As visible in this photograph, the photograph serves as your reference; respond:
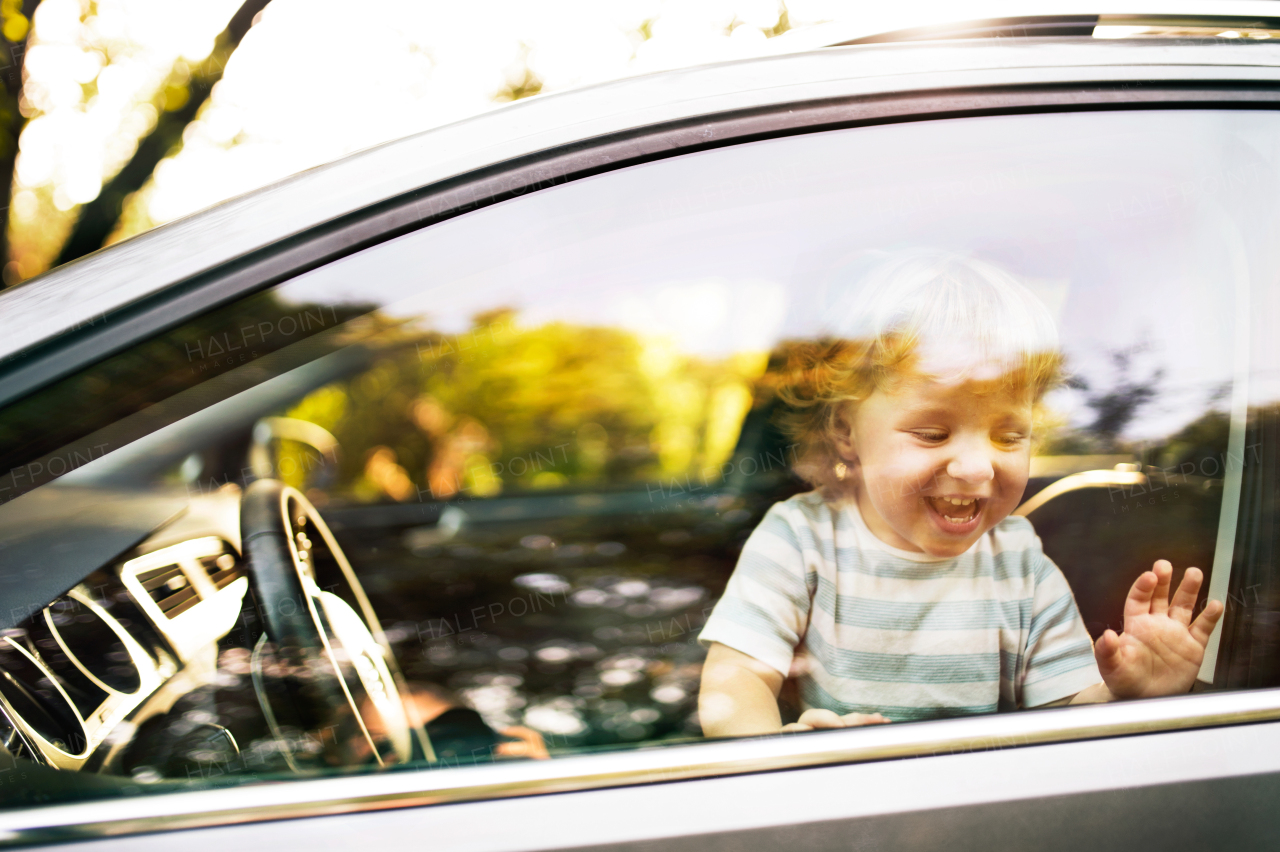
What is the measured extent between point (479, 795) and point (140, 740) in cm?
46

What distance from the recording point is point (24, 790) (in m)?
0.89

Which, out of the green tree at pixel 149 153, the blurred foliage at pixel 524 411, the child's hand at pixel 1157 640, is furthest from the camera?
the green tree at pixel 149 153

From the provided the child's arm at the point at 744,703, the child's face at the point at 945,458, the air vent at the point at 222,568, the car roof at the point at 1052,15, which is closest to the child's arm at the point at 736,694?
the child's arm at the point at 744,703

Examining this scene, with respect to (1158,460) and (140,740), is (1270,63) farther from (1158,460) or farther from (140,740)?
(140,740)

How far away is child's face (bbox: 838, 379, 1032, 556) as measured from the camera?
124 centimetres

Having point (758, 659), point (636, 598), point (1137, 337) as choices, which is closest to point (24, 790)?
point (636, 598)

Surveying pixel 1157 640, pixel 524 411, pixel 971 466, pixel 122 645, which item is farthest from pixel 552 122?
pixel 524 411

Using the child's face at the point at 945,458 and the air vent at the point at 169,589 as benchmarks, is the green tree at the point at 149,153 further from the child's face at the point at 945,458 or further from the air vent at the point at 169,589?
the child's face at the point at 945,458

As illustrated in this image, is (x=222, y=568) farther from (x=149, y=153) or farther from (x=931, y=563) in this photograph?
(x=149, y=153)

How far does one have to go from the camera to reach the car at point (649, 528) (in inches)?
35.9

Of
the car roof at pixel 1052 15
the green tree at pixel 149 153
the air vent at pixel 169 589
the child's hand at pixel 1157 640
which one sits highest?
the green tree at pixel 149 153

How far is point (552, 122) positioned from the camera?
1087mm

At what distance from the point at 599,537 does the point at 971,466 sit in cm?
64

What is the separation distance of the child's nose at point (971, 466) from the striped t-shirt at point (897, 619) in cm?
11
